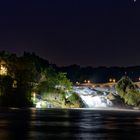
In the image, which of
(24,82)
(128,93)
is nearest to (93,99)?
(128,93)

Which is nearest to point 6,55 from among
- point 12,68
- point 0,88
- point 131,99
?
point 12,68

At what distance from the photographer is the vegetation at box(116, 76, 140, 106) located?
162 m

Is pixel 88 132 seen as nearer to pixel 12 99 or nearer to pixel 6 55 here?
pixel 12 99

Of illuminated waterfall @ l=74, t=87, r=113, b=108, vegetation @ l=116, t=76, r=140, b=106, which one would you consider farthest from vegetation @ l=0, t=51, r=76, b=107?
vegetation @ l=116, t=76, r=140, b=106

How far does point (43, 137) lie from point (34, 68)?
95.8 meters

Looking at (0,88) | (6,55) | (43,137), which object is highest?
(6,55)

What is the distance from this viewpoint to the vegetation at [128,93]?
532 feet

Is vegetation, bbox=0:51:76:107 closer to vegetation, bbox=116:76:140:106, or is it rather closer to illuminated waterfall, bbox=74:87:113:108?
illuminated waterfall, bbox=74:87:113:108

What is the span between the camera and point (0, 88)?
417 feet

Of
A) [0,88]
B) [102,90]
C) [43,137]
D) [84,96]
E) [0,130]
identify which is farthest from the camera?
[102,90]

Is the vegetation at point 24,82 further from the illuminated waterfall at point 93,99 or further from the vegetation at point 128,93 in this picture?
the vegetation at point 128,93

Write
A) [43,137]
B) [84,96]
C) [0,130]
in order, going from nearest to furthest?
[43,137] < [0,130] < [84,96]

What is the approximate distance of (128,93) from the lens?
541ft

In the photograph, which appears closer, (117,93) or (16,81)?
(16,81)
